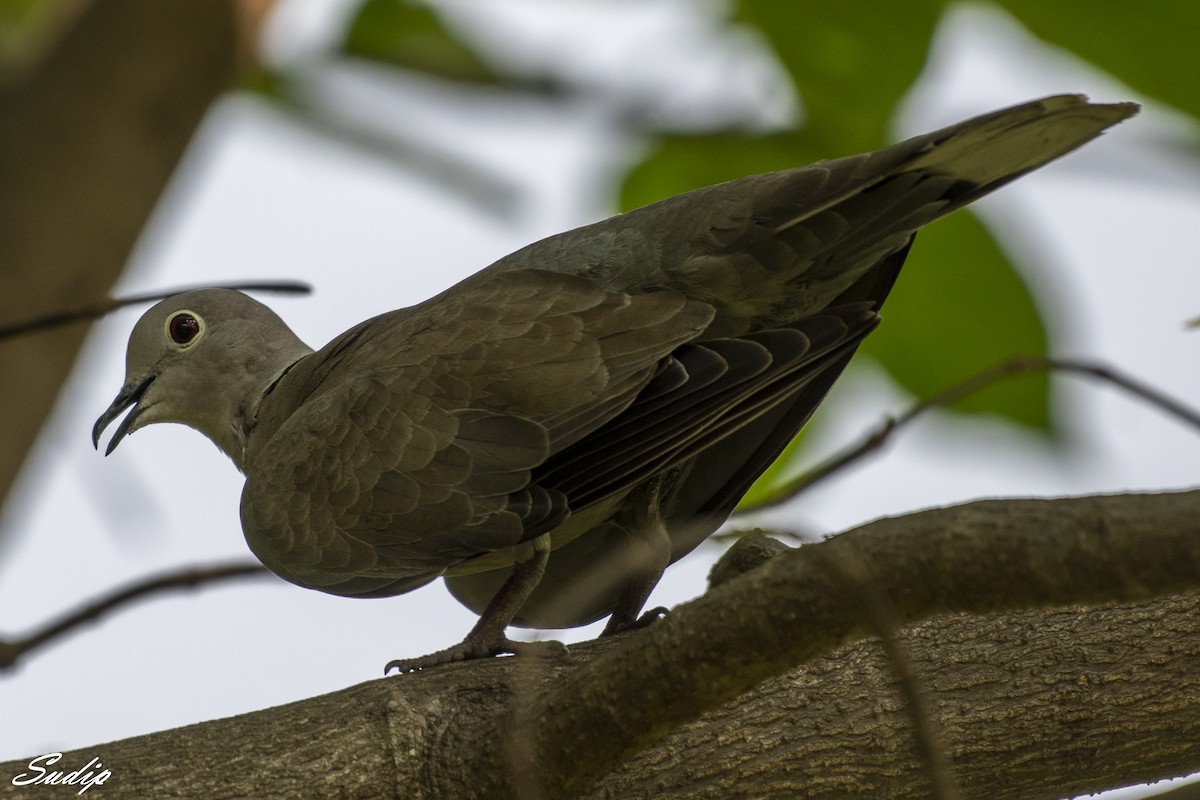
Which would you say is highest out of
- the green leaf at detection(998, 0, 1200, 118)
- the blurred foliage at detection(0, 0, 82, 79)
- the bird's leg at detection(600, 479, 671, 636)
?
the blurred foliage at detection(0, 0, 82, 79)

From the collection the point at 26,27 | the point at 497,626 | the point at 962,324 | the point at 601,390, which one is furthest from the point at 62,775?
the point at 26,27

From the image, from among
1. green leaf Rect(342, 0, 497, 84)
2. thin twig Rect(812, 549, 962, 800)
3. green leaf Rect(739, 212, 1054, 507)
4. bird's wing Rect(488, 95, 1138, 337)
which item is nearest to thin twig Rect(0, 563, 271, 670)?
bird's wing Rect(488, 95, 1138, 337)

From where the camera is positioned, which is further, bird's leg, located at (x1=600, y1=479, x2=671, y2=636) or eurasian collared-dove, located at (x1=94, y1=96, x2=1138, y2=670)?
bird's leg, located at (x1=600, y1=479, x2=671, y2=636)

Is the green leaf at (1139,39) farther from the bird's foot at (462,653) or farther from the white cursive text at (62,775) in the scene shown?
the white cursive text at (62,775)

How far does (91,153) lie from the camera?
4555 millimetres

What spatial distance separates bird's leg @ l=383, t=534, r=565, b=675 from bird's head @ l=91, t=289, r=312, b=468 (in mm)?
1223

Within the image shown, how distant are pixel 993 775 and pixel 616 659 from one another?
973 millimetres

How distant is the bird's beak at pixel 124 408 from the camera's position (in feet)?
14.2

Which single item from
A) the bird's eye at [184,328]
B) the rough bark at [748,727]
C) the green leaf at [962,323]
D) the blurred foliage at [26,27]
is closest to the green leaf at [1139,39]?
the green leaf at [962,323]

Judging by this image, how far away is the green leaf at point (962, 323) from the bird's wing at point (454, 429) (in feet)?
1.86

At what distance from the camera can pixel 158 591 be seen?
376 centimetres

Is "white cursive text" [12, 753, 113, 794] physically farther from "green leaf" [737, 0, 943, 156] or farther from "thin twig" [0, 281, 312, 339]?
"green leaf" [737, 0, 943, 156]

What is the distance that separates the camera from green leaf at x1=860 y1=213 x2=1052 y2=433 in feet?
11.1

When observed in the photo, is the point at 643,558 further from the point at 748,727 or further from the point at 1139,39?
the point at 1139,39
